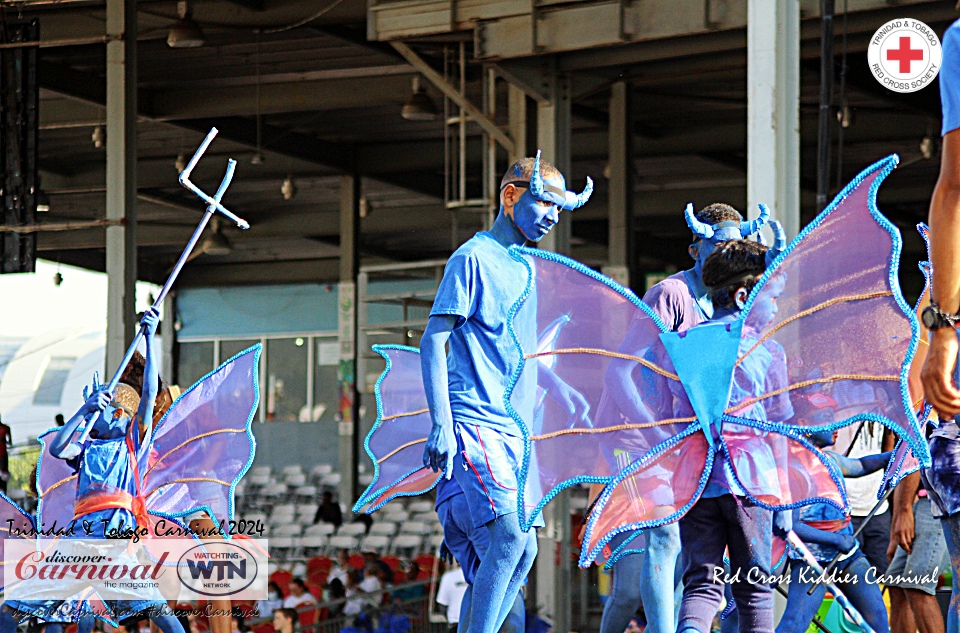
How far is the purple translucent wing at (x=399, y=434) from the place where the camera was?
6512mm

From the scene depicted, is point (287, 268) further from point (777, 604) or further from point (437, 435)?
point (437, 435)

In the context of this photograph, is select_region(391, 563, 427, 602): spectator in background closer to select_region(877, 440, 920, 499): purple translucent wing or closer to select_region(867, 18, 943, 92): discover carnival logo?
select_region(867, 18, 943, 92): discover carnival logo

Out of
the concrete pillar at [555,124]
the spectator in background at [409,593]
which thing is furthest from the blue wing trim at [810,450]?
the spectator in background at [409,593]

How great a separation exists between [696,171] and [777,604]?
20017 millimetres

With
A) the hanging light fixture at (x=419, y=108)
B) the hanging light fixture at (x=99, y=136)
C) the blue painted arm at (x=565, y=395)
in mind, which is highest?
the hanging light fixture at (x=99, y=136)

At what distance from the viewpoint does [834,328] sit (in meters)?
5.13

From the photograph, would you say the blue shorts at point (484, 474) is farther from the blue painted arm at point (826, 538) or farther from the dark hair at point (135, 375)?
the dark hair at point (135, 375)

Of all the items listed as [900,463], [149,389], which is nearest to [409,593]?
[149,389]

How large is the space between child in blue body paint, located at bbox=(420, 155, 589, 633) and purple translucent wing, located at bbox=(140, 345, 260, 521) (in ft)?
10.5

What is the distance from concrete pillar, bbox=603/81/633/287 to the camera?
58.4 feet

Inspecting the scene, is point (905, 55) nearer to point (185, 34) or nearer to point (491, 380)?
point (491, 380)

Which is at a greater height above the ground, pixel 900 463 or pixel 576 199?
pixel 576 199

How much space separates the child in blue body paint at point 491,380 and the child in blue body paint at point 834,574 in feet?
6.24

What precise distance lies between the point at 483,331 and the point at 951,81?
98.7 inches
